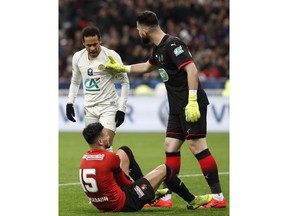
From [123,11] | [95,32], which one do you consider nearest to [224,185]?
[95,32]

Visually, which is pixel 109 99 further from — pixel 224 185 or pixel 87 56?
pixel 224 185

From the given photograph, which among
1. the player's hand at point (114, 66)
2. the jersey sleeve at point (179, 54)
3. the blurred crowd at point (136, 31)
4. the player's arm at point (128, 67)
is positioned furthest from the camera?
the blurred crowd at point (136, 31)

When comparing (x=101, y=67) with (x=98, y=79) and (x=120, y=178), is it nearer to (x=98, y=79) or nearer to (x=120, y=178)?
(x=98, y=79)

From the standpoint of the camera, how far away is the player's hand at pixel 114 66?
8.24 metres

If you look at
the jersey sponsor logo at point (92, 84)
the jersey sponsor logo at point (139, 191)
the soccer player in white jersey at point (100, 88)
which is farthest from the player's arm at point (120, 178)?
the jersey sponsor logo at point (92, 84)

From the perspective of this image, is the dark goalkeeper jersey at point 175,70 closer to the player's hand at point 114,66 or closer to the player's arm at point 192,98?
the player's arm at point 192,98

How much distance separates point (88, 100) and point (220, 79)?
36.6 feet

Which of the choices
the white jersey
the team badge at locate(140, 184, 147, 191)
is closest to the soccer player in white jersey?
the white jersey

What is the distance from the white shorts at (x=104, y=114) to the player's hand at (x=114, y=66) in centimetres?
48

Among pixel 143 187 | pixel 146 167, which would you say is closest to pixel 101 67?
pixel 143 187

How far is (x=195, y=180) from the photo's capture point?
9914 millimetres
